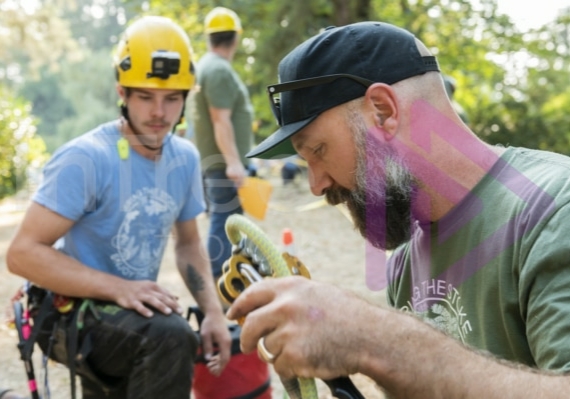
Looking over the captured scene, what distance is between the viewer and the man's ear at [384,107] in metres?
1.74

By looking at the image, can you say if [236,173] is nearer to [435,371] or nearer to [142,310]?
[142,310]

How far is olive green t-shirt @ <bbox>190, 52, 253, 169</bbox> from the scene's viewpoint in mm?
5605

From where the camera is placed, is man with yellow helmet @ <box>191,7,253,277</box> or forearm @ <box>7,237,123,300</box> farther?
man with yellow helmet @ <box>191,7,253,277</box>

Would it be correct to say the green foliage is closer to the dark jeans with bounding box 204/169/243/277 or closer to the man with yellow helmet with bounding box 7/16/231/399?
the dark jeans with bounding box 204/169/243/277

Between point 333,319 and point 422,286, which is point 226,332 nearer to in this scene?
point 422,286

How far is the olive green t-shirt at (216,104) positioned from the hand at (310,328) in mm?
4377

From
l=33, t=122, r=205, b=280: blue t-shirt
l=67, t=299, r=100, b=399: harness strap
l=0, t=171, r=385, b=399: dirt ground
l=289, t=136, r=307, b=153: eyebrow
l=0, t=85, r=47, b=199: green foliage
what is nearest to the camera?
l=289, t=136, r=307, b=153: eyebrow

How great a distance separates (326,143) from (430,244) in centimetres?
40

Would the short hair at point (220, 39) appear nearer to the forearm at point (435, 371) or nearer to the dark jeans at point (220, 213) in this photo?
the dark jeans at point (220, 213)

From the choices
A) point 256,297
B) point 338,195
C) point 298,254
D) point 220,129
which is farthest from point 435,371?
point 298,254

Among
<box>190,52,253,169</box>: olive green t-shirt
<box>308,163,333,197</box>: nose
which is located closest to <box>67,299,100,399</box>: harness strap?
<box>308,163,333,197</box>: nose

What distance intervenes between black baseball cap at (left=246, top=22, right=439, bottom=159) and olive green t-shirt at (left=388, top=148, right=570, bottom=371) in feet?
1.20

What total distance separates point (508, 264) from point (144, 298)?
185cm

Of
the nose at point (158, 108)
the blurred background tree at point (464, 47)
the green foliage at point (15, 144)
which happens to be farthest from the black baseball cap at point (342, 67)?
the green foliage at point (15, 144)
